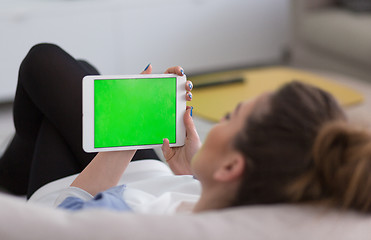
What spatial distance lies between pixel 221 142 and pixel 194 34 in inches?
118

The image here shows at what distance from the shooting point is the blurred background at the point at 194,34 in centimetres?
317

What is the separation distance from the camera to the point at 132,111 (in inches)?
48.5

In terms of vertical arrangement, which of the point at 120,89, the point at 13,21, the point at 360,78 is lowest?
the point at 360,78

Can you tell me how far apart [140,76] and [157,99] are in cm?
6

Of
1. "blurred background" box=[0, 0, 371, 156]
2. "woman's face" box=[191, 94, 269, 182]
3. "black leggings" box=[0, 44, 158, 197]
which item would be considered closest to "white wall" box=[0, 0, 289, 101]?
"blurred background" box=[0, 0, 371, 156]

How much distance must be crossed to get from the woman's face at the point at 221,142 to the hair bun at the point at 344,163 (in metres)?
0.12

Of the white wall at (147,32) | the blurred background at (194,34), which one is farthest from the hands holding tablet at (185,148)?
the white wall at (147,32)

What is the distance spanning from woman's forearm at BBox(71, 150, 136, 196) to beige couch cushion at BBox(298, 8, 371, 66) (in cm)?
242

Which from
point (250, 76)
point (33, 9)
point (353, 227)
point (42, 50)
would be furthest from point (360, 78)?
point (353, 227)

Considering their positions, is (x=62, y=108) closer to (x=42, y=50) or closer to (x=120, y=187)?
(x=42, y=50)

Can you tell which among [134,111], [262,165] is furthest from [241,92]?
[262,165]

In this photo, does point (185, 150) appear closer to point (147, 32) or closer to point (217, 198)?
point (217, 198)

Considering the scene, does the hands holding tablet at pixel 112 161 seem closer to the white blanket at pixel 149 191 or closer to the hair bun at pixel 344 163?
the white blanket at pixel 149 191

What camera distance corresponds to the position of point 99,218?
2.33 ft
